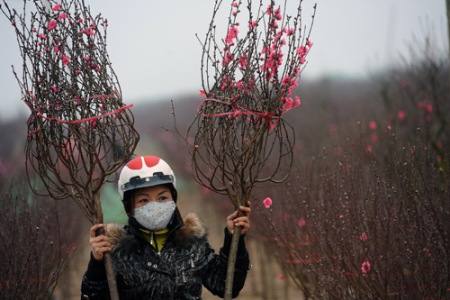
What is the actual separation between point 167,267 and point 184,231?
285 mm

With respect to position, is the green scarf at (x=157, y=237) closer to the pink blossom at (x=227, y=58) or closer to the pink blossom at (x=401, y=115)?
the pink blossom at (x=227, y=58)

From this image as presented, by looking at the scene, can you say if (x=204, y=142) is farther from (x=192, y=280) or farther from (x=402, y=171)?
(x=402, y=171)

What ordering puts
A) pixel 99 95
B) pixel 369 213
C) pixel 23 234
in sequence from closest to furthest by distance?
pixel 99 95
pixel 369 213
pixel 23 234

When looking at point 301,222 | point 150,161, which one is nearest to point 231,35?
point 150,161

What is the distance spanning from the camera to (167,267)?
4168 mm

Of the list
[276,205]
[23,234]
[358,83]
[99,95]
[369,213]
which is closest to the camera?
[99,95]

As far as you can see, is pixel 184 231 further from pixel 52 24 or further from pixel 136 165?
pixel 52 24

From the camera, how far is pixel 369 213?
16.2 ft

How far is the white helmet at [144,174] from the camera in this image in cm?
427

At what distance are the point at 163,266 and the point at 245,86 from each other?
4.16ft

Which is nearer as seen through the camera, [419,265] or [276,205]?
[419,265]

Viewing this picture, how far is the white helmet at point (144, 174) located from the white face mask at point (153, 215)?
0.14 m

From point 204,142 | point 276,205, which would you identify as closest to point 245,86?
point 204,142

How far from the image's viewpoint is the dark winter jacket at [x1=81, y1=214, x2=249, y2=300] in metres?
A: 4.12
